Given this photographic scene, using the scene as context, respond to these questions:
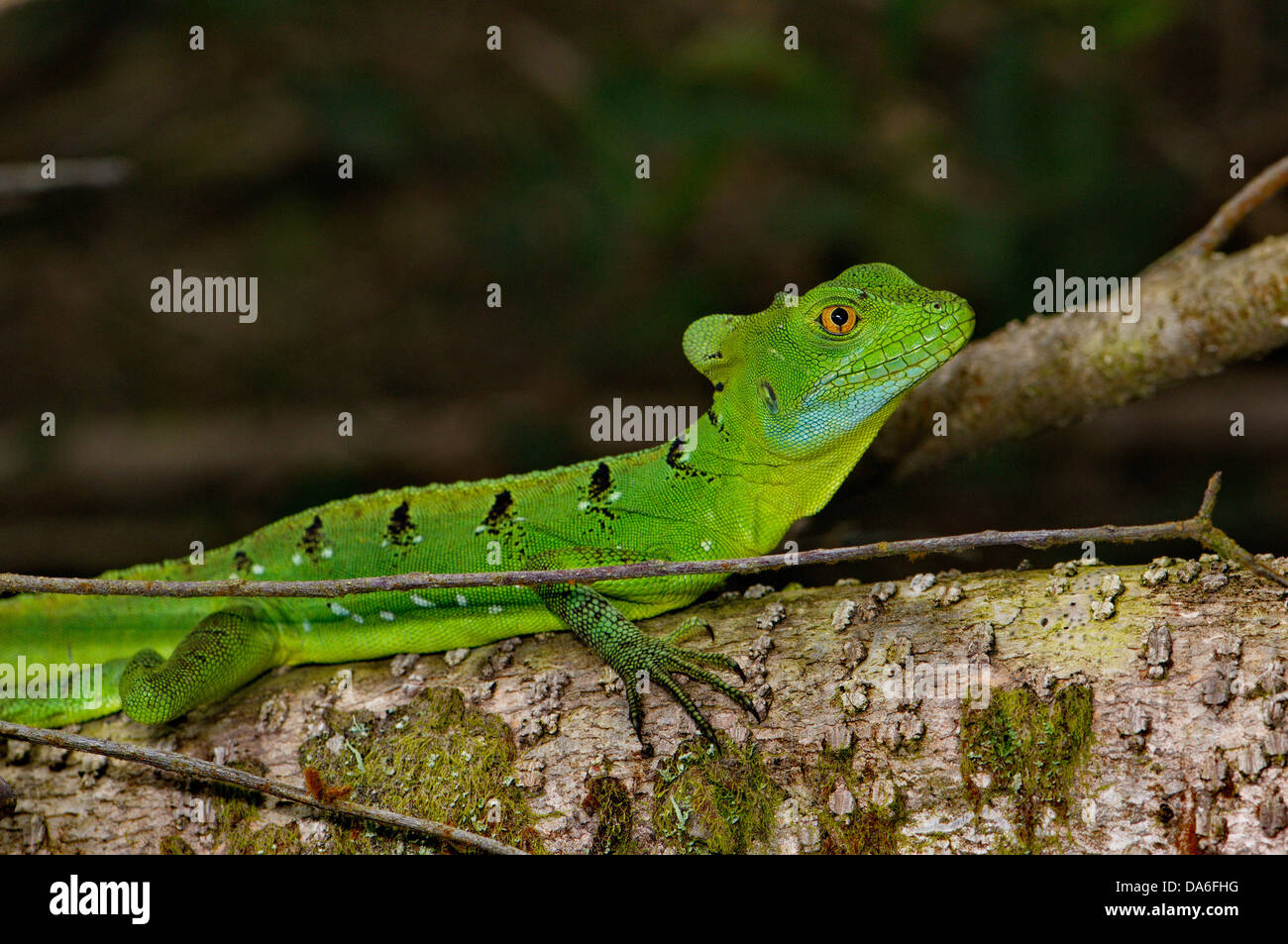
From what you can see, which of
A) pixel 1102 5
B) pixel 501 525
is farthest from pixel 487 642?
pixel 1102 5

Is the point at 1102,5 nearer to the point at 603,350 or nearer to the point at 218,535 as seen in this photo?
the point at 603,350

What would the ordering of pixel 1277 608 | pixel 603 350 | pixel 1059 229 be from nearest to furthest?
pixel 1277 608 → pixel 1059 229 → pixel 603 350

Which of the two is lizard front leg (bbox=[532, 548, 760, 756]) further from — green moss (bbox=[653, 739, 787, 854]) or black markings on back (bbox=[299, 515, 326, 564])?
black markings on back (bbox=[299, 515, 326, 564])

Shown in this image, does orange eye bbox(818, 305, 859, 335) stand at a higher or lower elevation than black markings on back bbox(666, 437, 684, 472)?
higher

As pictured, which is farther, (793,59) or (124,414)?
(124,414)

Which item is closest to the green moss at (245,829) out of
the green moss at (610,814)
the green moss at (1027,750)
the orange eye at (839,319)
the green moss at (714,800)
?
the green moss at (610,814)

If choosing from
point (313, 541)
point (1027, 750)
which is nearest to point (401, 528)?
point (313, 541)
